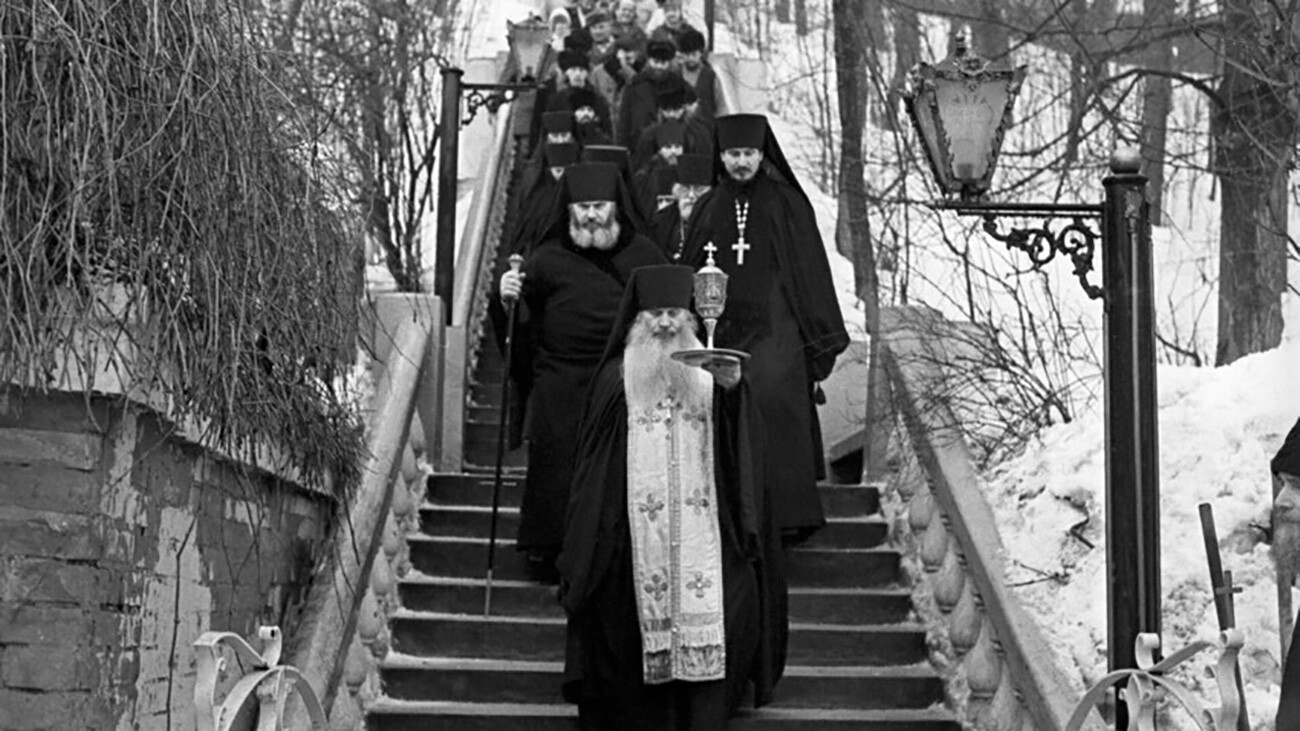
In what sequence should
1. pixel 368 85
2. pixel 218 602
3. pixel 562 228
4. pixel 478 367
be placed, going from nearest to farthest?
pixel 218 602 < pixel 562 228 < pixel 478 367 < pixel 368 85

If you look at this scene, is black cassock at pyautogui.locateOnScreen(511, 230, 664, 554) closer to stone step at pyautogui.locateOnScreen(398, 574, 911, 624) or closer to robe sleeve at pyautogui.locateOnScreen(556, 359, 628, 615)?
stone step at pyautogui.locateOnScreen(398, 574, 911, 624)

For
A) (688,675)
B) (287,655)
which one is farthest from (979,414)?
(287,655)

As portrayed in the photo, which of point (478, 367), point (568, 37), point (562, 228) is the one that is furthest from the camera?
point (568, 37)

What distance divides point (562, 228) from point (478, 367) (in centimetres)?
359

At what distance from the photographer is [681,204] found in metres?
13.1

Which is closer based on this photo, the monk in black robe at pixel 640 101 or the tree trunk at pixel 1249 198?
the tree trunk at pixel 1249 198

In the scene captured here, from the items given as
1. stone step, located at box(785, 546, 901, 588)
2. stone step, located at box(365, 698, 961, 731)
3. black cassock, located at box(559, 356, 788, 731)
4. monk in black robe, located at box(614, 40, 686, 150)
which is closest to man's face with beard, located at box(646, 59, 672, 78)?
monk in black robe, located at box(614, 40, 686, 150)

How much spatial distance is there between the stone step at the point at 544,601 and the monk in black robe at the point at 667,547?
1104 millimetres

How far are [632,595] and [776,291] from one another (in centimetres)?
247

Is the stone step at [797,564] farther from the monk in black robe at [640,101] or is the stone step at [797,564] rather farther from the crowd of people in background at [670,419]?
the monk in black robe at [640,101]

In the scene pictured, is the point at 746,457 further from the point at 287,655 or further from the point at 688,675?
A: the point at 287,655

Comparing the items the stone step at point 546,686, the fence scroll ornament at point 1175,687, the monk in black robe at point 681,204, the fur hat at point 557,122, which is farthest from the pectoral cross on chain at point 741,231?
the fur hat at point 557,122

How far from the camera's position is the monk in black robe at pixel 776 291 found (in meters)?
10.5

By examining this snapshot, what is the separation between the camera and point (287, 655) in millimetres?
8812
